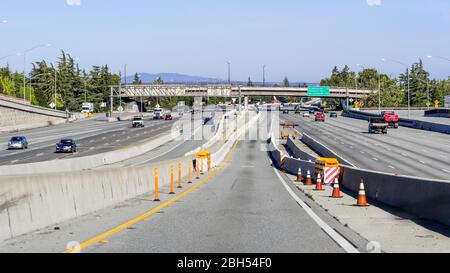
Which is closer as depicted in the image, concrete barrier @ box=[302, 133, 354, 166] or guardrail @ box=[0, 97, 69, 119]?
concrete barrier @ box=[302, 133, 354, 166]

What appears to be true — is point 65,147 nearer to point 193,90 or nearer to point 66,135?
point 66,135

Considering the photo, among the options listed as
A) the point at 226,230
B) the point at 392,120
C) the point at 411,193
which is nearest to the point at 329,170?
the point at 411,193

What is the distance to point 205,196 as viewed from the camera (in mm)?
23828

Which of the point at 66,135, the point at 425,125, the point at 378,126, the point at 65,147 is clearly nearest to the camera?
the point at 65,147

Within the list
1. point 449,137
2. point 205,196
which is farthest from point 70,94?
point 205,196

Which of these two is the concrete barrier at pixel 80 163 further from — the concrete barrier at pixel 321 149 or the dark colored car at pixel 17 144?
the concrete barrier at pixel 321 149

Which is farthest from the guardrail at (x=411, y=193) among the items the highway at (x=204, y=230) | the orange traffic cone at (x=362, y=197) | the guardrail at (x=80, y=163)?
the guardrail at (x=80, y=163)

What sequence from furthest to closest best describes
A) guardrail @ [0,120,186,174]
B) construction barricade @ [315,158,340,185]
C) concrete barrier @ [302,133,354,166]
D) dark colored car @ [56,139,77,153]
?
dark colored car @ [56,139,77,153] < concrete barrier @ [302,133,354,166] < guardrail @ [0,120,186,174] < construction barricade @ [315,158,340,185]

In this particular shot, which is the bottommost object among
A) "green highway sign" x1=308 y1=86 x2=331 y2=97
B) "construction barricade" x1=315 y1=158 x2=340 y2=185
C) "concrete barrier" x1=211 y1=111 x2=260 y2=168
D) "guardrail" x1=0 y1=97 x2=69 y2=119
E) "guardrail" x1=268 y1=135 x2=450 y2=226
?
"concrete barrier" x1=211 y1=111 x2=260 y2=168

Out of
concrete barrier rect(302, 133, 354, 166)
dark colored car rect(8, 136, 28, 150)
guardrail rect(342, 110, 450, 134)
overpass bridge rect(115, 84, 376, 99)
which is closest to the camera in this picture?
concrete barrier rect(302, 133, 354, 166)

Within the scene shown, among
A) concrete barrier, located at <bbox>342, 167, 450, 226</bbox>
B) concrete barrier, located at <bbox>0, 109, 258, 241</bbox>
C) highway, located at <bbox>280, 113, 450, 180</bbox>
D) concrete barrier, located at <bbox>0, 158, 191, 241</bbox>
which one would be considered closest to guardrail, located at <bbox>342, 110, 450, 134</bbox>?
highway, located at <bbox>280, 113, 450, 180</bbox>

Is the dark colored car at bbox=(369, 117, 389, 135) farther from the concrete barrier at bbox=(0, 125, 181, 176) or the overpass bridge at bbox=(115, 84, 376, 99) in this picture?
the overpass bridge at bbox=(115, 84, 376, 99)
